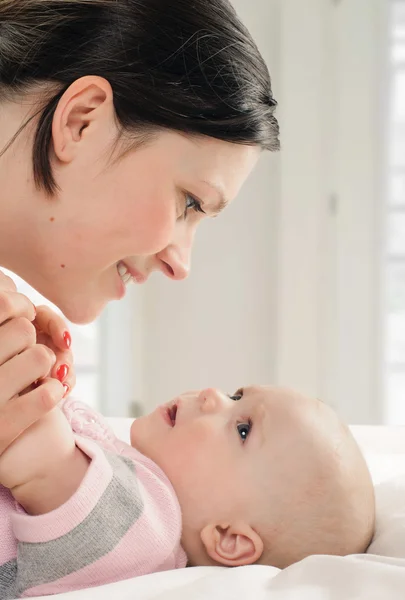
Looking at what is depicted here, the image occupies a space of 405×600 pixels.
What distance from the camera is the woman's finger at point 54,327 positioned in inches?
46.9

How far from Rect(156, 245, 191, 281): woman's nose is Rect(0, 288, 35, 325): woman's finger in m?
0.36

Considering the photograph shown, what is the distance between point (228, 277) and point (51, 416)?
7.90 ft

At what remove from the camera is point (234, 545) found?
3.64 feet

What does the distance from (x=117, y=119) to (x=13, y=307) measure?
0.37 metres

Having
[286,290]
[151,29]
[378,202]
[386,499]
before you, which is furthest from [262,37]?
[386,499]

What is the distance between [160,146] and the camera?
3.97ft

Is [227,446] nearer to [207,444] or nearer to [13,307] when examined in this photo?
[207,444]

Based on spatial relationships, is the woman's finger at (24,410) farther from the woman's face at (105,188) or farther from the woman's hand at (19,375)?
the woman's face at (105,188)

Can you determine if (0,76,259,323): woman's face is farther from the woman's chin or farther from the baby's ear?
the baby's ear

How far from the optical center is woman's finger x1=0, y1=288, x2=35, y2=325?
3.13 feet

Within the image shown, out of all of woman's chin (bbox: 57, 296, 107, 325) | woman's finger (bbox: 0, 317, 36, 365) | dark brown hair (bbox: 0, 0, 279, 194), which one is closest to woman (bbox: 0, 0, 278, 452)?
dark brown hair (bbox: 0, 0, 279, 194)

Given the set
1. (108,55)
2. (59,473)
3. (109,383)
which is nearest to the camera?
(59,473)

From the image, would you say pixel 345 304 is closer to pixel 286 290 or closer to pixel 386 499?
pixel 286 290

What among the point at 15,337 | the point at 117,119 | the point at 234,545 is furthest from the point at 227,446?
the point at 117,119
